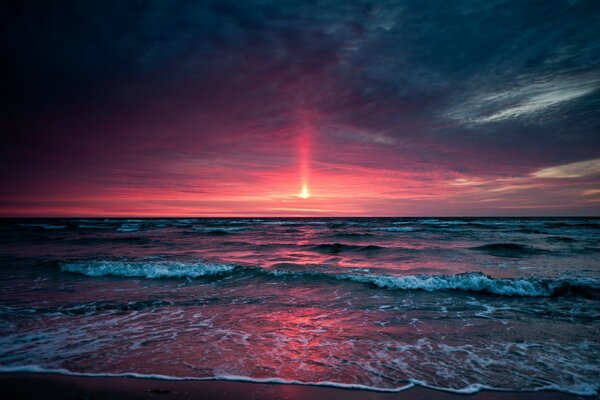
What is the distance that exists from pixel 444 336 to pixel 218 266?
358 inches

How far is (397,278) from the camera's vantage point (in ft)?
33.4

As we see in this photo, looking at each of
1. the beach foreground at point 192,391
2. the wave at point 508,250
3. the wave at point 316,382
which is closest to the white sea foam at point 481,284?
the wave at point 316,382

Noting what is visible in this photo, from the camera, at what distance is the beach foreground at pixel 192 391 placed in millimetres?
3844

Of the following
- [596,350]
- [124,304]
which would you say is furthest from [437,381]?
[124,304]

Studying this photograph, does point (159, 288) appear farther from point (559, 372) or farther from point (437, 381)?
point (559, 372)

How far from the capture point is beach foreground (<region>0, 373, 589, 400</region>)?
3844mm

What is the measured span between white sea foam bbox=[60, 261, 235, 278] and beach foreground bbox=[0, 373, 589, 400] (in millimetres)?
7478

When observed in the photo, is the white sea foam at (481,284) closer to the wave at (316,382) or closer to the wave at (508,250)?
the wave at (316,382)

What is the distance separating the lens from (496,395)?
3906 millimetres

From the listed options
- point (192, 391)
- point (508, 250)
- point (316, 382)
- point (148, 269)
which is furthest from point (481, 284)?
point (148, 269)

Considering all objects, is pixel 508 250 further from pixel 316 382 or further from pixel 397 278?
pixel 316 382

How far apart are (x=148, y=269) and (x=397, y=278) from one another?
31.5ft

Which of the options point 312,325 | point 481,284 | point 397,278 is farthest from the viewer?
point 397,278

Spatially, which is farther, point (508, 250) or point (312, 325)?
point (508, 250)
